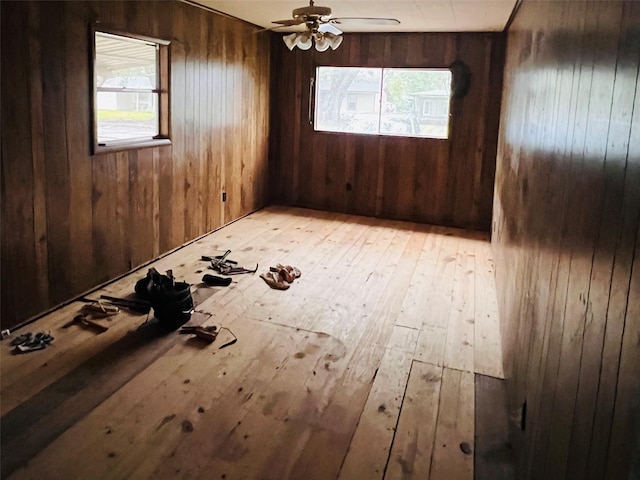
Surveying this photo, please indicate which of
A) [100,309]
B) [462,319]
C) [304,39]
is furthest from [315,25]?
[100,309]

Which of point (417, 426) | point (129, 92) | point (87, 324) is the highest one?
point (129, 92)

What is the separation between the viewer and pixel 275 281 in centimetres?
439

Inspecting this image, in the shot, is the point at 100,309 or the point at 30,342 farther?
the point at 100,309

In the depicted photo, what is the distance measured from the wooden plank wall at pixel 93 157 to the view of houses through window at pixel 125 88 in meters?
0.15

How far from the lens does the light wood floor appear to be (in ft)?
7.64

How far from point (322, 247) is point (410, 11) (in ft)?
7.45

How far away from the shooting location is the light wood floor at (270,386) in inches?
91.7

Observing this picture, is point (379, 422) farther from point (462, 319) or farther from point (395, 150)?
point (395, 150)

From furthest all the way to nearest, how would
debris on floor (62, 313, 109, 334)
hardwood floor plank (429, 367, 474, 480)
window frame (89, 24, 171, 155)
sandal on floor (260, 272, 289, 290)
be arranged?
sandal on floor (260, 272, 289, 290), window frame (89, 24, 171, 155), debris on floor (62, 313, 109, 334), hardwood floor plank (429, 367, 474, 480)

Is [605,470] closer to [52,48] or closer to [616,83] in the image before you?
[616,83]

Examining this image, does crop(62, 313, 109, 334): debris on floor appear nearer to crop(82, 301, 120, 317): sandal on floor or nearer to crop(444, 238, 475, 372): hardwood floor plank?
crop(82, 301, 120, 317): sandal on floor

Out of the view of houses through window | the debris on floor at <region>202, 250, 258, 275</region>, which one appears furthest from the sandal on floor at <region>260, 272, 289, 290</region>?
the view of houses through window

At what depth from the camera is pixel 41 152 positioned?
11.4 feet

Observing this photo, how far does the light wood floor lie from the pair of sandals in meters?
0.06
